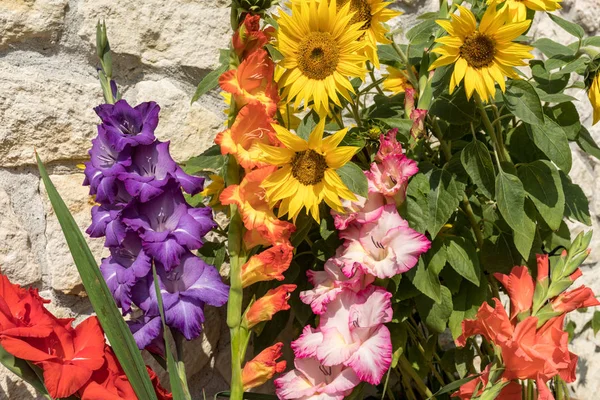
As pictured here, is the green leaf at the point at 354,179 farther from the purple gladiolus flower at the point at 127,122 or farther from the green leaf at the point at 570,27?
the green leaf at the point at 570,27

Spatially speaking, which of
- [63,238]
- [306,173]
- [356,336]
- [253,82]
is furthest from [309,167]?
[63,238]

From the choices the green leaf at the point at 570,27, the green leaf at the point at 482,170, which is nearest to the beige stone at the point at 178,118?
the green leaf at the point at 482,170

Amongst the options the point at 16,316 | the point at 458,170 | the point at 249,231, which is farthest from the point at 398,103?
the point at 16,316

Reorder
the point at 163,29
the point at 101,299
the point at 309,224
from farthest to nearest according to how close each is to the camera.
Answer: the point at 163,29
the point at 309,224
the point at 101,299

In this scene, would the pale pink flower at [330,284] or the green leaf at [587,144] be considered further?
the green leaf at [587,144]

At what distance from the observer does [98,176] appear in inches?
30.7

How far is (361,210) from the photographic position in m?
0.83

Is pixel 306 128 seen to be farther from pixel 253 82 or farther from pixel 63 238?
pixel 63 238

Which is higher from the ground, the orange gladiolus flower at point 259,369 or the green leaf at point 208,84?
the green leaf at point 208,84

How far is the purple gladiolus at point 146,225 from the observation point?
2.55 ft

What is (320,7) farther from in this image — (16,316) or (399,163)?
(16,316)

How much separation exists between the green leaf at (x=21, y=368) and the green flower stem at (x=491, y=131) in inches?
25.9

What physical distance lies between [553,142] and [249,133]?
1.44ft

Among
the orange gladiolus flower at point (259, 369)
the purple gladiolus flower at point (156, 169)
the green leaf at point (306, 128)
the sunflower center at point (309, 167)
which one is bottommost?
the orange gladiolus flower at point (259, 369)
